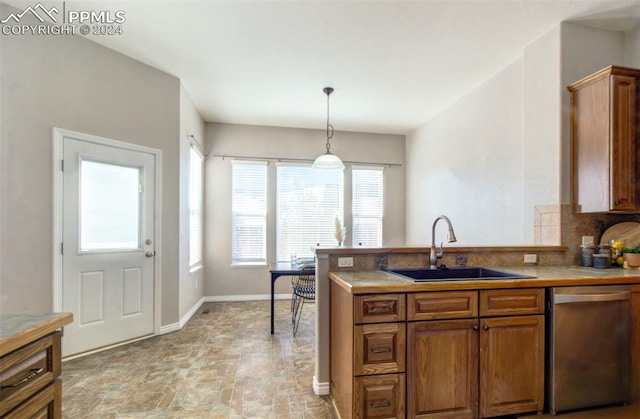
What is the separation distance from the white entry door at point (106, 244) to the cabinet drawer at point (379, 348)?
A: 2.80 metres

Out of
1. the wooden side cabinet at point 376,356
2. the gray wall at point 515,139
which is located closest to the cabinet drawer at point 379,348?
the wooden side cabinet at point 376,356

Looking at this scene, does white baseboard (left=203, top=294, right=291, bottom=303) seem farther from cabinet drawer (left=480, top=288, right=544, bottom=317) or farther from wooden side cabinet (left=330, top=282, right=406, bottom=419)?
cabinet drawer (left=480, top=288, right=544, bottom=317)

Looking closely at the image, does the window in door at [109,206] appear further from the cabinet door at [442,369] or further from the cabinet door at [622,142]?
the cabinet door at [622,142]

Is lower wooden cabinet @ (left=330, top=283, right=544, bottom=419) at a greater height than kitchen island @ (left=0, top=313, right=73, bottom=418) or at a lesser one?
lesser

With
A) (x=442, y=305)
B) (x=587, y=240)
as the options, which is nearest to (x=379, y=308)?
(x=442, y=305)

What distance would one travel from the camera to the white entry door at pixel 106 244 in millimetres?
2932

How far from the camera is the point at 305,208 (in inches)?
216

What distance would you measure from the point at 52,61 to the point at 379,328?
3560 millimetres

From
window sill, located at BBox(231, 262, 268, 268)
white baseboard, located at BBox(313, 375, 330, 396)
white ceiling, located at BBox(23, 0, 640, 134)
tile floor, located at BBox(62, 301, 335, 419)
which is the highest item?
white ceiling, located at BBox(23, 0, 640, 134)

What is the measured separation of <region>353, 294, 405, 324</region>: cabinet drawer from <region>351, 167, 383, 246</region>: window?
3.88 metres

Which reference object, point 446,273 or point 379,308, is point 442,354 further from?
point 446,273

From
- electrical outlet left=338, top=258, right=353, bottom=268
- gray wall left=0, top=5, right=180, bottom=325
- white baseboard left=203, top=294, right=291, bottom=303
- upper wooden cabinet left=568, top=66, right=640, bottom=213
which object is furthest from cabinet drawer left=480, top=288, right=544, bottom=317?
white baseboard left=203, top=294, right=291, bottom=303

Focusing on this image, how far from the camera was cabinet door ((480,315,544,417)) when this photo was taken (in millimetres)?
1880

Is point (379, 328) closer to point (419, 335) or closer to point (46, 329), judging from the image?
point (419, 335)
